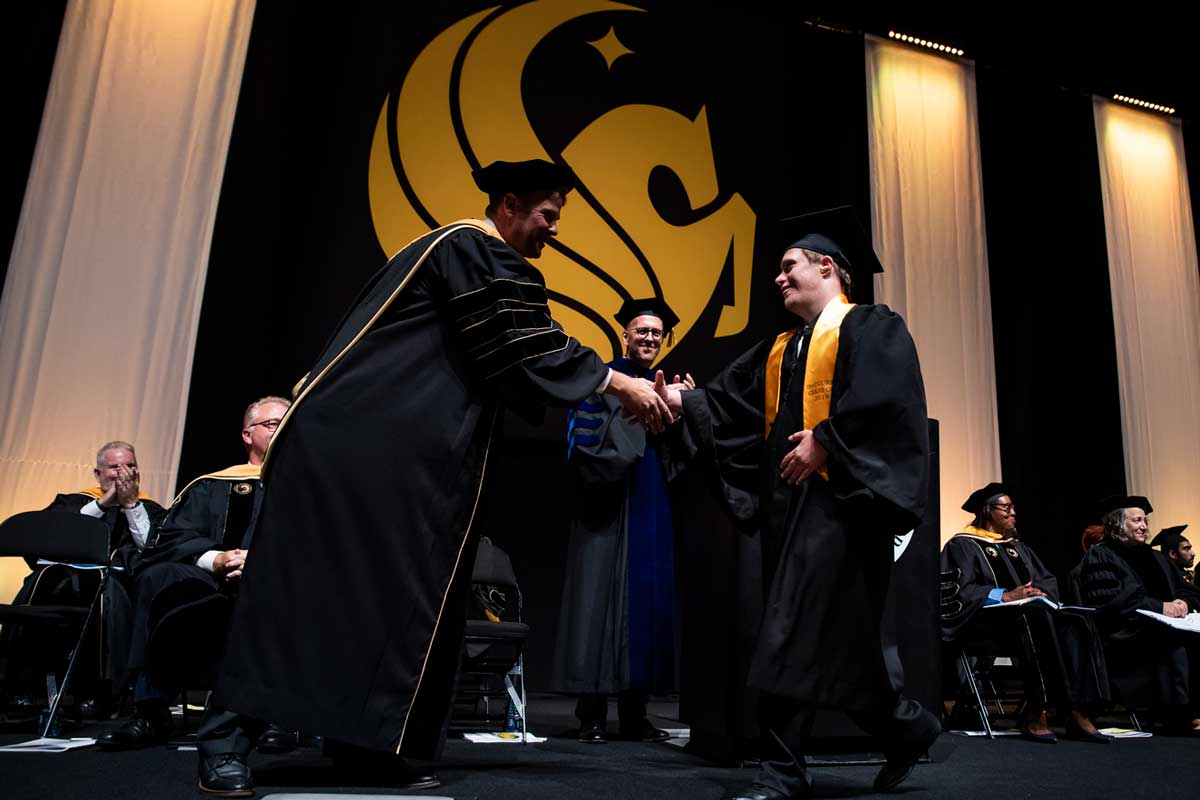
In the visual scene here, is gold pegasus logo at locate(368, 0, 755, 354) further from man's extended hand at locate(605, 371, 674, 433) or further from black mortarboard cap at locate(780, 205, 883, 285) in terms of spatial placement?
man's extended hand at locate(605, 371, 674, 433)

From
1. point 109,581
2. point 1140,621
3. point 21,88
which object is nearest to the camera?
point 109,581

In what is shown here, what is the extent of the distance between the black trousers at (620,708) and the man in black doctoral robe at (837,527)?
174 centimetres

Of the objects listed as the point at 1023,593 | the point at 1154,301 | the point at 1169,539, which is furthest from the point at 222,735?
the point at 1154,301

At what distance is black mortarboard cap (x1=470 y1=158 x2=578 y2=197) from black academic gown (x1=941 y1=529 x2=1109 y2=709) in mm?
4069

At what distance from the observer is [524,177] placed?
269 cm

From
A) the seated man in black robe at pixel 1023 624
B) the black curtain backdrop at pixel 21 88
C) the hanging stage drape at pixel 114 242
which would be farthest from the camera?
the black curtain backdrop at pixel 21 88

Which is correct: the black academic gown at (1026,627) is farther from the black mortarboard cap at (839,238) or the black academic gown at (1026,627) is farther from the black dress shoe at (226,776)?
the black dress shoe at (226,776)

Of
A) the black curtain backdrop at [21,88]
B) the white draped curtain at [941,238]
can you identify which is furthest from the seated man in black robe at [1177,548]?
the black curtain backdrop at [21,88]

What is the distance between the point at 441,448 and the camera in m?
2.38

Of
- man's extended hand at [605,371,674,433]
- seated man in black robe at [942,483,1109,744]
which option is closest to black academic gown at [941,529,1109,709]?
seated man in black robe at [942,483,1109,744]

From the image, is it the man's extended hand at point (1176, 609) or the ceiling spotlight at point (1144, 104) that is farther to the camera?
the ceiling spotlight at point (1144, 104)

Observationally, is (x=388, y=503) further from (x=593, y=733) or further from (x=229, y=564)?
(x=593, y=733)

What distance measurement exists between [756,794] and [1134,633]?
4.96m

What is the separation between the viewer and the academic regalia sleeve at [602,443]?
4.34 metres
